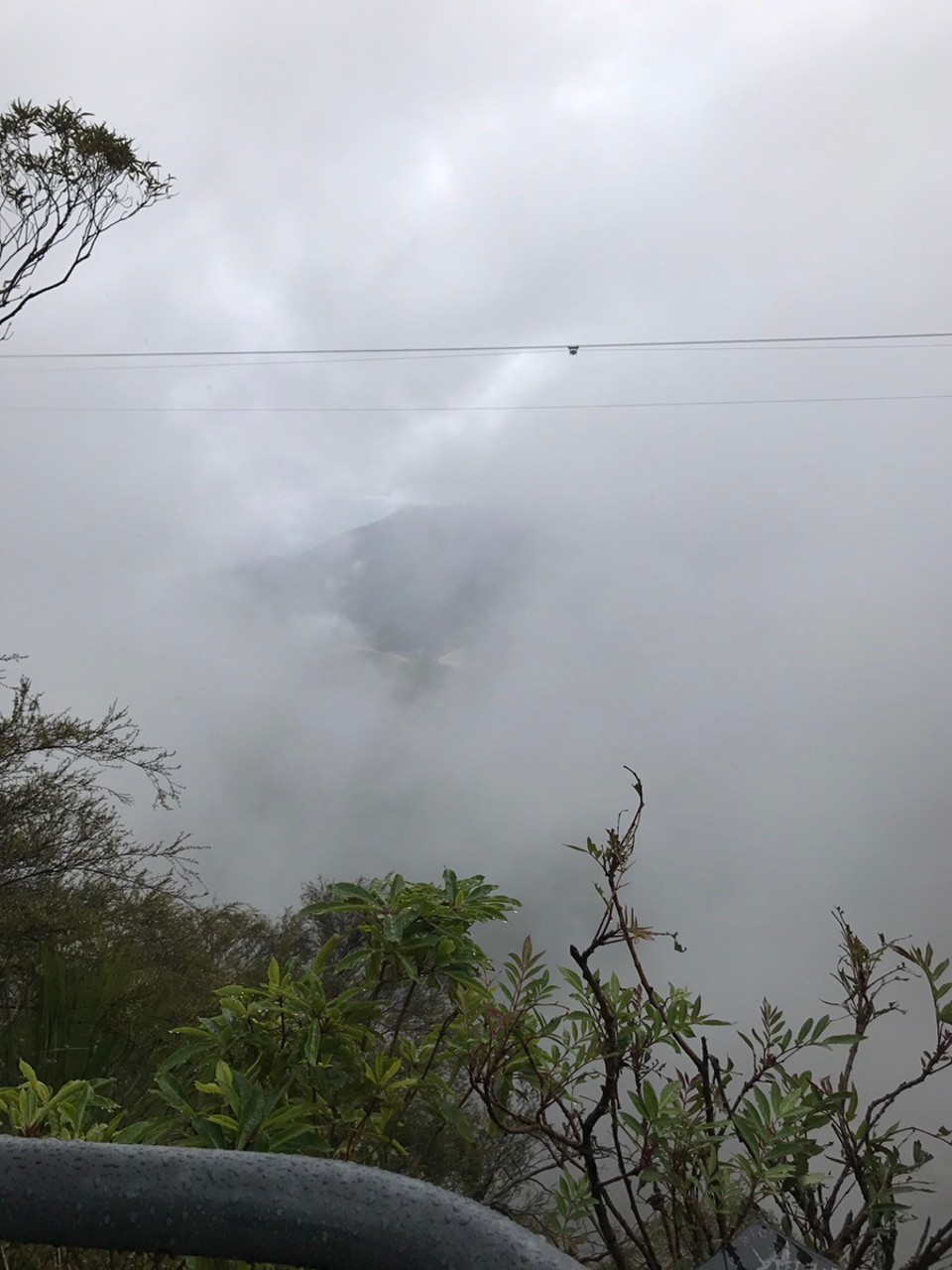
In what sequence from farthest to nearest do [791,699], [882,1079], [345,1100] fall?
[791,699], [882,1079], [345,1100]

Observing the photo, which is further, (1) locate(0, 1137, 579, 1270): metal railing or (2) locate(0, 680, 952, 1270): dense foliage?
(2) locate(0, 680, 952, 1270): dense foliage

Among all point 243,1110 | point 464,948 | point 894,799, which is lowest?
point 243,1110

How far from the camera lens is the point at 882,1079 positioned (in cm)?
4631

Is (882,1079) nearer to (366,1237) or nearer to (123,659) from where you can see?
(366,1237)

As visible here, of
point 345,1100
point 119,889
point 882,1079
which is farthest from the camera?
point 882,1079

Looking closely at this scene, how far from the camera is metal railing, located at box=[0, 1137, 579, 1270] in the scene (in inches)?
17.0

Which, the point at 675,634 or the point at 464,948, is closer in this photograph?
the point at 464,948

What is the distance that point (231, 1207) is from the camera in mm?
454

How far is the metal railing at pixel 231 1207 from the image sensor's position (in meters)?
0.43

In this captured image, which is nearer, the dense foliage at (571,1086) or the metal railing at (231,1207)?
the metal railing at (231,1207)

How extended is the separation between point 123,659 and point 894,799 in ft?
207

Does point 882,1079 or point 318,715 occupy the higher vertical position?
point 318,715

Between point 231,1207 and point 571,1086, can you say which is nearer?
point 231,1207

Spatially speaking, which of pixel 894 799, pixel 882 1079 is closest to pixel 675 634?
pixel 894 799
